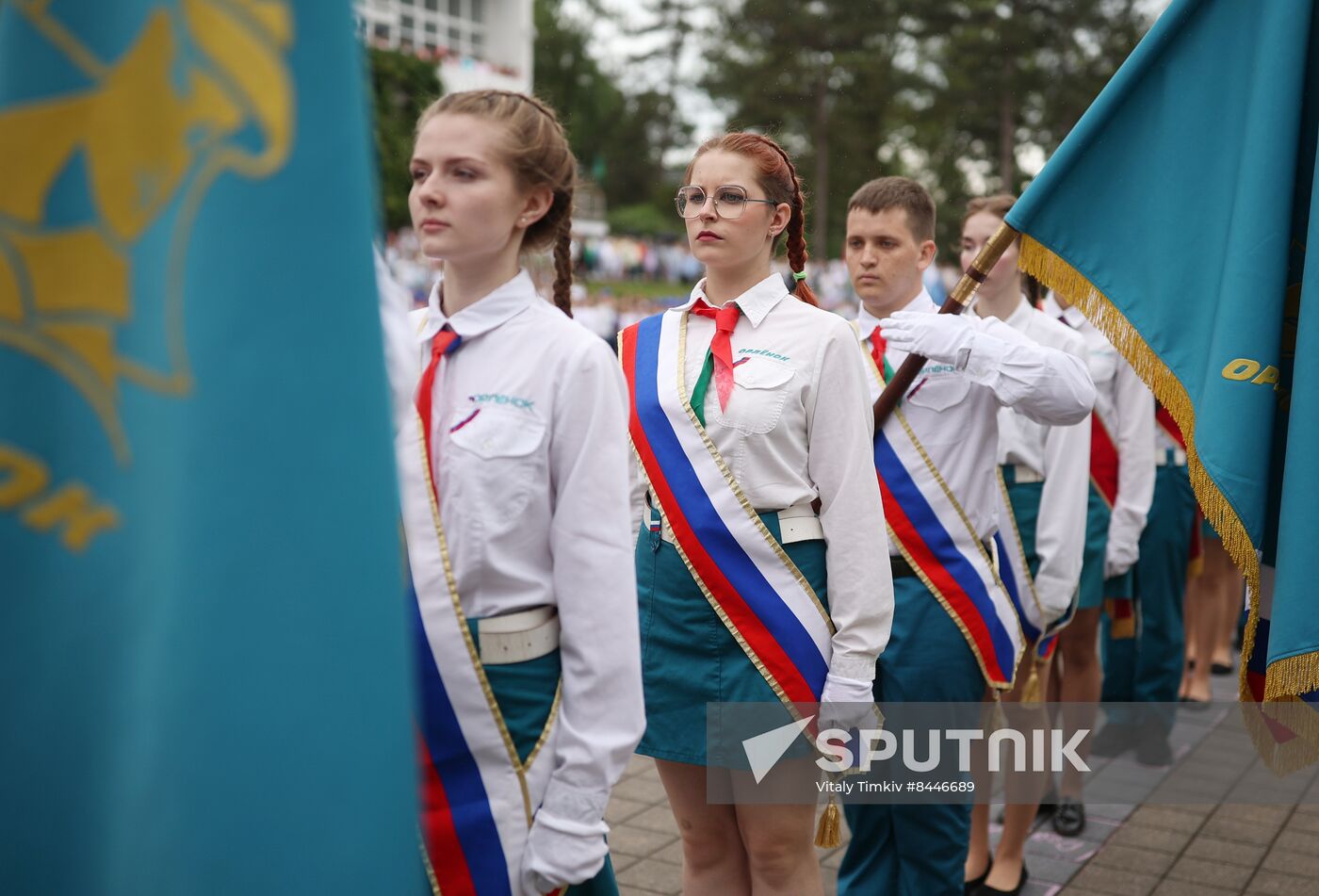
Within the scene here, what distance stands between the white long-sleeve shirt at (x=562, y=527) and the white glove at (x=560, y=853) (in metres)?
0.02

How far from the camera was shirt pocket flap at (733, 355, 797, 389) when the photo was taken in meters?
3.19

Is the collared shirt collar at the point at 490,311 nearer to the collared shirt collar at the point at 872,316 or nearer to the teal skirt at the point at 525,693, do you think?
the teal skirt at the point at 525,693

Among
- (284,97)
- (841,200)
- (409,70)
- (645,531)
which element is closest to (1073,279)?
(645,531)

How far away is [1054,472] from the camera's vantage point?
462 cm

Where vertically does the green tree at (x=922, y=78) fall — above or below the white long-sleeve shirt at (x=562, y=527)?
above

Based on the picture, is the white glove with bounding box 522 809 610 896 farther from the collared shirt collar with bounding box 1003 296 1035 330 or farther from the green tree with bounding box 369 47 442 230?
the green tree with bounding box 369 47 442 230

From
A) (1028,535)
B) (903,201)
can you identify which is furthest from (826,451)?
(1028,535)

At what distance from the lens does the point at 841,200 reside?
55938 millimetres

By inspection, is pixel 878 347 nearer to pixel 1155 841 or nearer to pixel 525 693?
pixel 525 693

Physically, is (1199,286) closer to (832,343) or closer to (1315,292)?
(1315,292)

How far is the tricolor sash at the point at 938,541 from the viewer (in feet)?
Result: 12.6

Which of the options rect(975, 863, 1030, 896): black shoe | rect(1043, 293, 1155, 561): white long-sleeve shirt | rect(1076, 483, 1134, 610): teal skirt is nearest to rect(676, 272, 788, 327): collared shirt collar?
rect(975, 863, 1030, 896): black shoe

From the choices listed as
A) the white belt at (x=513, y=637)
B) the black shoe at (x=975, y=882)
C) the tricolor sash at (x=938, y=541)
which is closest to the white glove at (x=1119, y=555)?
the black shoe at (x=975, y=882)

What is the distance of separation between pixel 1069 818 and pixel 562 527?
3.54 m
